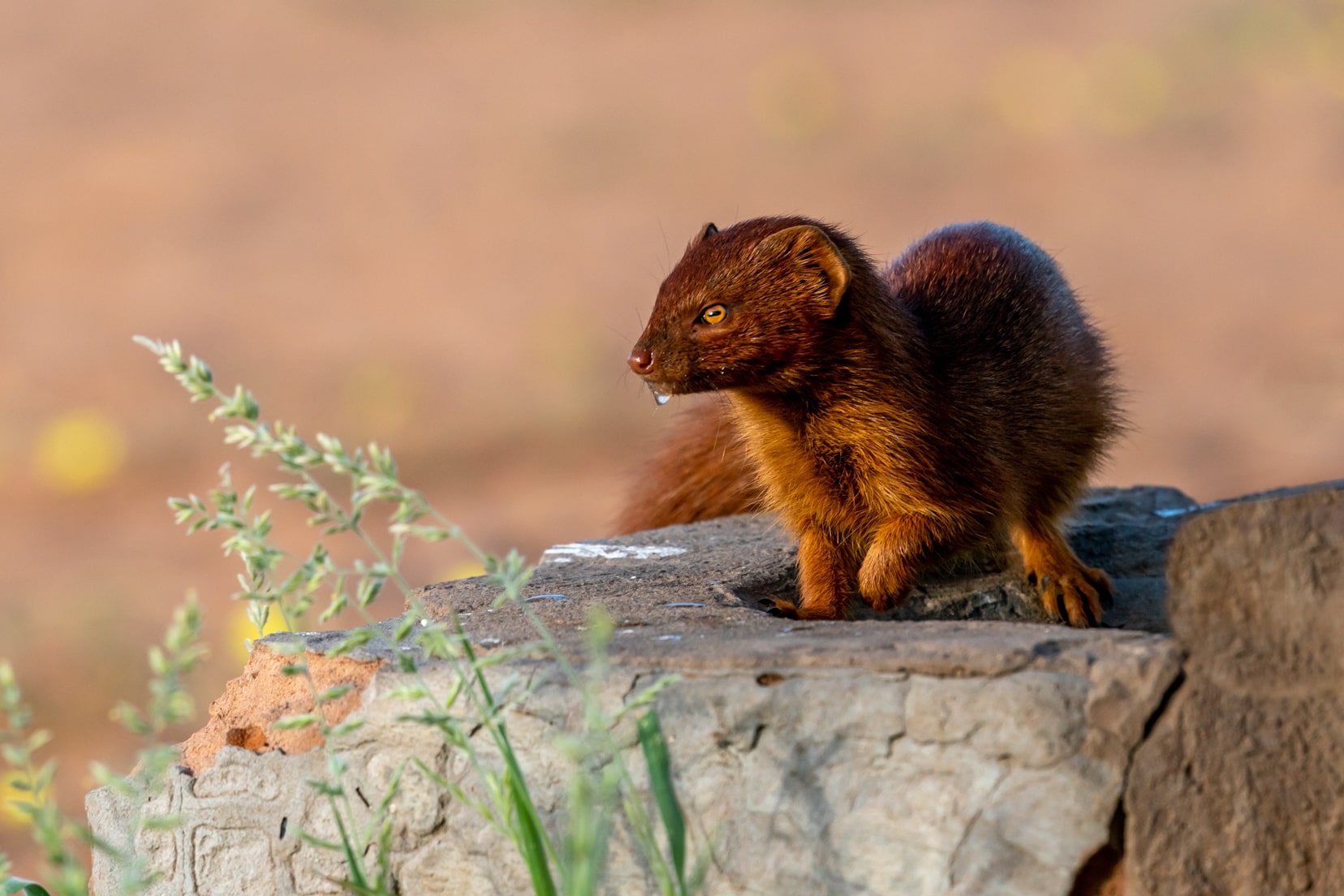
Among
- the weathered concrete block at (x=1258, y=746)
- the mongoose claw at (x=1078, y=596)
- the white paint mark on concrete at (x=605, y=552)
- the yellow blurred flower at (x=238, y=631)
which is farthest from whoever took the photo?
the yellow blurred flower at (x=238, y=631)

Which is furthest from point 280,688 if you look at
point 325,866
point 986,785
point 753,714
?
point 986,785

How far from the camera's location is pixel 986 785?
84.7 inches

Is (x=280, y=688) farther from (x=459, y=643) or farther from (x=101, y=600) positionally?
(x=101, y=600)

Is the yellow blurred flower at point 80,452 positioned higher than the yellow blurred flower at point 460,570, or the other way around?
the yellow blurred flower at point 80,452

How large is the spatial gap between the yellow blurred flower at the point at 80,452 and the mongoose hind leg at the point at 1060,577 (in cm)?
583

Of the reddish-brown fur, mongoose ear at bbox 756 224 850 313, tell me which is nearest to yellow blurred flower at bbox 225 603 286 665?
the reddish-brown fur

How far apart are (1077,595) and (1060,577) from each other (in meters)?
0.08

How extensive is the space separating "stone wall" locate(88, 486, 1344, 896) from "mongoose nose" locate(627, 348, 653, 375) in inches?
25.2

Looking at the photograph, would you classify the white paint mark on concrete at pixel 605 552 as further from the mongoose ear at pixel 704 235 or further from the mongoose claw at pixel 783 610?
the mongoose ear at pixel 704 235

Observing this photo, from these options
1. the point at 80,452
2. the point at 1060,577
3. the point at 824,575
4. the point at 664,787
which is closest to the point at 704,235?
the point at 824,575

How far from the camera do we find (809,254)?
3211 millimetres

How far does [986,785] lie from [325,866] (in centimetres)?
115

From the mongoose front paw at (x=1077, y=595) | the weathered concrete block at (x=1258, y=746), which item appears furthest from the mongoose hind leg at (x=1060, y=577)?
the weathered concrete block at (x=1258, y=746)

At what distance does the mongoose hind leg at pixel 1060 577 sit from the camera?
3.46 m
